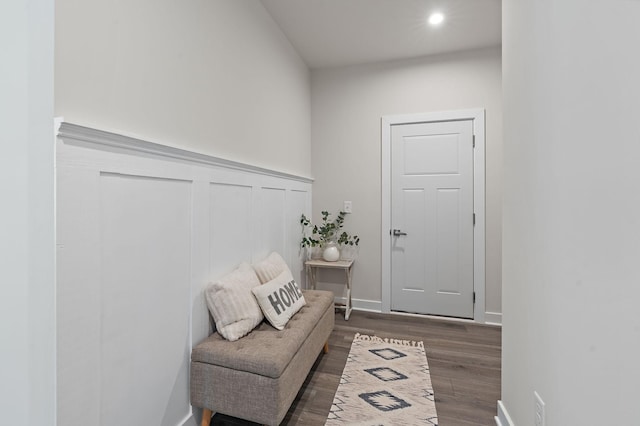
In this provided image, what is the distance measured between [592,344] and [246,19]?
2.55 metres

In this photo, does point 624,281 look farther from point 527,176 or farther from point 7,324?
point 7,324

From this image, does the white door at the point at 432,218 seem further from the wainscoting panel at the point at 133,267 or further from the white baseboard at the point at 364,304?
the wainscoting panel at the point at 133,267

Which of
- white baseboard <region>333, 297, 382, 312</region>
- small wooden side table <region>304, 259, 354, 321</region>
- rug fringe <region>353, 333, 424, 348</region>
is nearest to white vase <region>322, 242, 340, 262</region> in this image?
small wooden side table <region>304, 259, 354, 321</region>

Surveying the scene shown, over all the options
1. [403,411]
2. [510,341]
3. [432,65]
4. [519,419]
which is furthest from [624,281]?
[432,65]

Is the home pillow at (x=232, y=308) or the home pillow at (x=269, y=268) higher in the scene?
the home pillow at (x=269, y=268)

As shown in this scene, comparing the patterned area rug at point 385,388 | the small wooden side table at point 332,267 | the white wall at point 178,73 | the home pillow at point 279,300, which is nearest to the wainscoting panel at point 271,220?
the white wall at point 178,73

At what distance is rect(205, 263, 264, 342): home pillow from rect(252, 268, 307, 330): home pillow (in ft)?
0.19

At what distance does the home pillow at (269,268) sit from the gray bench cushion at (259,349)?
32 cm

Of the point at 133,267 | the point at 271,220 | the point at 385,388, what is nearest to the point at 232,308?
the point at 133,267

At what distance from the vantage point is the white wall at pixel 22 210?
85 cm

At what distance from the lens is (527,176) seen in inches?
49.8

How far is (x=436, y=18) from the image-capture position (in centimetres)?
257

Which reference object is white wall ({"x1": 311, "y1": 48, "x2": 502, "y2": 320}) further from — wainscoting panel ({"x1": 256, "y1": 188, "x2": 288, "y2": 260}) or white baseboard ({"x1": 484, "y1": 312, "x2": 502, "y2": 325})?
wainscoting panel ({"x1": 256, "y1": 188, "x2": 288, "y2": 260})

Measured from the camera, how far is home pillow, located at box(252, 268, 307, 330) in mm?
1777
